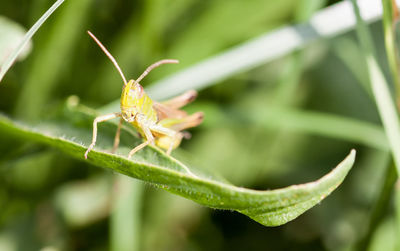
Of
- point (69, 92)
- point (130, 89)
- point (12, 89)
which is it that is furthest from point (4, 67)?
point (69, 92)

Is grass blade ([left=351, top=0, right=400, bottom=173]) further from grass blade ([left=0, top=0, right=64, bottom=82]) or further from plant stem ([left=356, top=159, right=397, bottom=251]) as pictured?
grass blade ([left=0, top=0, right=64, bottom=82])

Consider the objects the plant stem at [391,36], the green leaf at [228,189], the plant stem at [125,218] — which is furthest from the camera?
the plant stem at [125,218]

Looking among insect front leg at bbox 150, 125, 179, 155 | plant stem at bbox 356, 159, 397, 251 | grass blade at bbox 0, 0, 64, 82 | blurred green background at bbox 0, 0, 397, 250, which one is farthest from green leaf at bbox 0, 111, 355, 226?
blurred green background at bbox 0, 0, 397, 250

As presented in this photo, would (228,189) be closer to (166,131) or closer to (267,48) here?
(166,131)

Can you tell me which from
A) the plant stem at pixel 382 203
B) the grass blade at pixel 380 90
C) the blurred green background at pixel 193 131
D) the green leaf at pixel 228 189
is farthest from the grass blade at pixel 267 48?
the green leaf at pixel 228 189

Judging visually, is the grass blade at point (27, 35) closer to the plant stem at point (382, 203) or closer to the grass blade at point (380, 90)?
the grass blade at point (380, 90)

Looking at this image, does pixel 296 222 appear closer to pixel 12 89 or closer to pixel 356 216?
pixel 356 216

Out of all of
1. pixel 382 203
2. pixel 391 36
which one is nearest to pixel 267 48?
pixel 391 36
